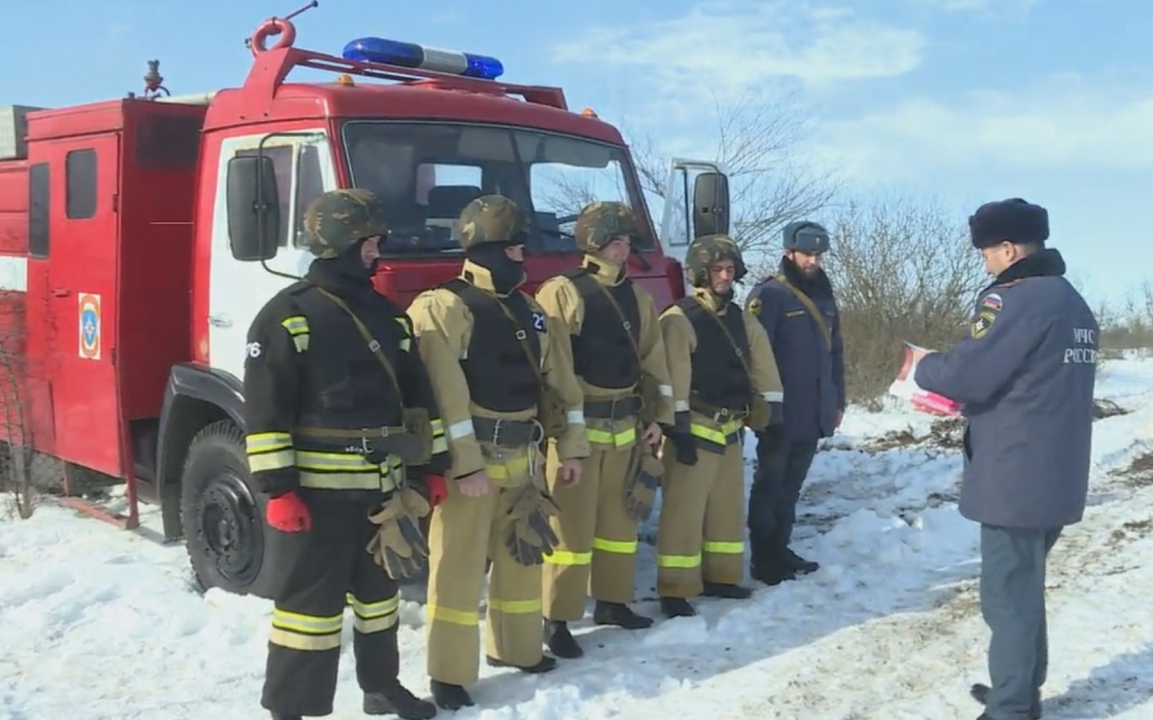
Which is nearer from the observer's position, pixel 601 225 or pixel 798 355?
pixel 601 225

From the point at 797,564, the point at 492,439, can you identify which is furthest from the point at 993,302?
the point at 797,564

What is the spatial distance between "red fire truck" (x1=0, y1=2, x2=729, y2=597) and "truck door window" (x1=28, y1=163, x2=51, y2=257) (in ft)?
0.06

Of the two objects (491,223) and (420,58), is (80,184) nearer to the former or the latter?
(420,58)

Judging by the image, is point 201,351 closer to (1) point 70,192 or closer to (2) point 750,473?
(1) point 70,192

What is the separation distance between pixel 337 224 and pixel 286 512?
1.03 m

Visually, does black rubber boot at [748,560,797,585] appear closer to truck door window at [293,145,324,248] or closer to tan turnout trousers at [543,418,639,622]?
tan turnout trousers at [543,418,639,622]

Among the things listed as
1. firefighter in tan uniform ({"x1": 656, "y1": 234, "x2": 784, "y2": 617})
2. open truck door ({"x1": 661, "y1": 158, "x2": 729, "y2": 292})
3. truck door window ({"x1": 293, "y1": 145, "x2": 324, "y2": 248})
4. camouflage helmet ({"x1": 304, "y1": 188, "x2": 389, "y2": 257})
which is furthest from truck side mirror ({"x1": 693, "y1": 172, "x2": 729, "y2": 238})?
camouflage helmet ({"x1": 304, "y1": 188, "x2": 389, "y2": 257})

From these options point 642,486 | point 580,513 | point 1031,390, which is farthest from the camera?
point 642,486

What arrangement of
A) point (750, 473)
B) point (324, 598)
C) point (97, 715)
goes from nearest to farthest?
point (324, 598) < point (97, 715) < point (750, 473)

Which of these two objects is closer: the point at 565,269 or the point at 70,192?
the point at 565,269

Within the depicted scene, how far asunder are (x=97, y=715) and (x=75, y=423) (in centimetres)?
277

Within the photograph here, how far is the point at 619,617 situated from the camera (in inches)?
210

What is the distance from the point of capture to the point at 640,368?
5273 mm

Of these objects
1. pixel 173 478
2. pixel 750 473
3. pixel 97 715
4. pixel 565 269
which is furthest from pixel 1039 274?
pixel 750 473
